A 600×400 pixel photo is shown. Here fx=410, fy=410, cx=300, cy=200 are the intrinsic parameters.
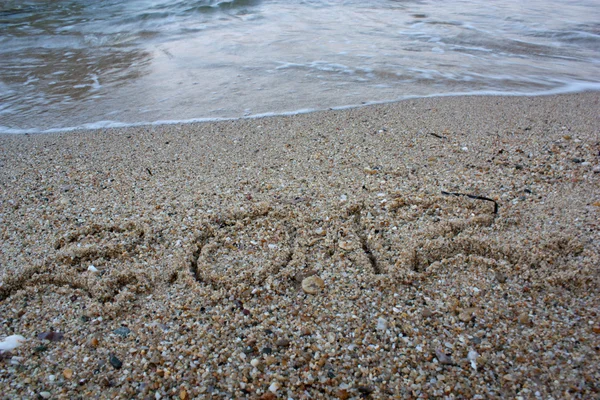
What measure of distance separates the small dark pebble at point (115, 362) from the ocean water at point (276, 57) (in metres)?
2.67

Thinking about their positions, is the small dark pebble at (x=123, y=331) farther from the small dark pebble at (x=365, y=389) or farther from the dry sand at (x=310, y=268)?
the small dark pebble at (x=365, y=389)

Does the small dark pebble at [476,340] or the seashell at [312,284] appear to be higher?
the seashell at [312,284]

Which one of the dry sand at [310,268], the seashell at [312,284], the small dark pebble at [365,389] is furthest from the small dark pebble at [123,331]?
the small dark pebble at [365,389]

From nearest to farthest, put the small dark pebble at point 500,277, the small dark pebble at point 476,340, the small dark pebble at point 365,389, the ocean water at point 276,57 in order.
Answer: the small dark pebble at point 365,389 < the small dark pebble at point 476,340 < the small dark pebble at point 500,277 < the ocean water at point 276,57

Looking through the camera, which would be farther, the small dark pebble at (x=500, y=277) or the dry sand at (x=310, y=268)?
the small dark pebble at (x=500, y=277)

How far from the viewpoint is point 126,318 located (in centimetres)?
158

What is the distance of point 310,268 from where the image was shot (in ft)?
5.94

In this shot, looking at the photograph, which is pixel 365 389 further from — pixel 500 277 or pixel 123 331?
pixel 123 331

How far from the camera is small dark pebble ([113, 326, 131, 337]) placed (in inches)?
59.3

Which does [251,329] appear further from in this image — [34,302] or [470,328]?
[34,302]

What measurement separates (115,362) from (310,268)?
0.83 m

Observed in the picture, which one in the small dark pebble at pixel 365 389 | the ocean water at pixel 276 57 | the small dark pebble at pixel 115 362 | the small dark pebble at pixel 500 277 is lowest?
the small dark pebble at pixel 365 389

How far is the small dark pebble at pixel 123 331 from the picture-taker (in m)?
1.51

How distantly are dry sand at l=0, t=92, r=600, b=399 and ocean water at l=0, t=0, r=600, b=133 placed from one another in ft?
4.18
